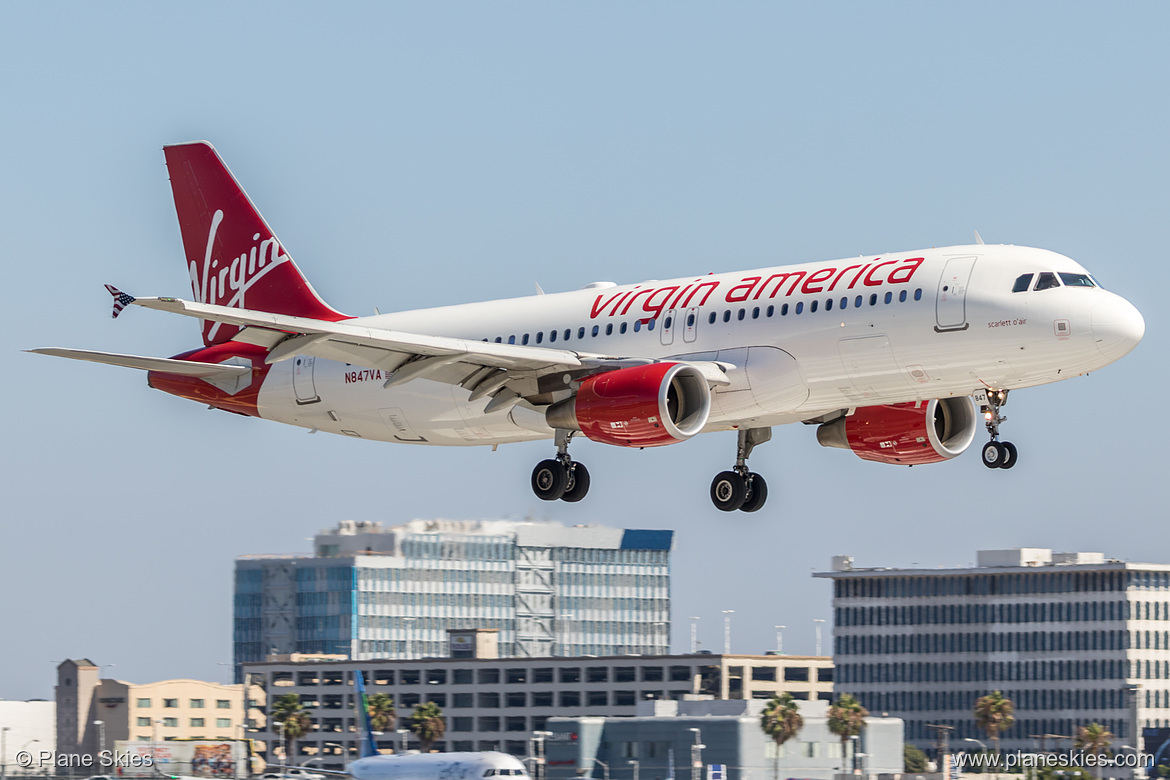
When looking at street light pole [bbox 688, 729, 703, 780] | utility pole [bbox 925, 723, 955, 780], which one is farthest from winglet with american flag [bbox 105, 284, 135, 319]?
utility pole [bbox 925, 723, 955, 780]

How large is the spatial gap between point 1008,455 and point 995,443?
452 mm

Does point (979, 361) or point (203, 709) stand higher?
point (979, 361)

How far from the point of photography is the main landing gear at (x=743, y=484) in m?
51.3

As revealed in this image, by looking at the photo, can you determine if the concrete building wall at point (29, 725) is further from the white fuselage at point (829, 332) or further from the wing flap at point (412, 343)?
the wing flap at point (412, 343)

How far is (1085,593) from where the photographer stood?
145 m

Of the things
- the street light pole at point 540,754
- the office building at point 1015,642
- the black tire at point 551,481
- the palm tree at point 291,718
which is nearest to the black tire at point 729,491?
the black tire at point 551,481

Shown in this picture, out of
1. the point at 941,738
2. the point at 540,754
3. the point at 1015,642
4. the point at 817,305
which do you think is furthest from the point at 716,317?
the point at 1015,642

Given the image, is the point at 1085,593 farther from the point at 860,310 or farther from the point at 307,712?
the point at 860,310

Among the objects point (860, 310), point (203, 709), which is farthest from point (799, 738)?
point (860, 310)

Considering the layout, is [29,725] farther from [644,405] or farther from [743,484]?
[644,405]

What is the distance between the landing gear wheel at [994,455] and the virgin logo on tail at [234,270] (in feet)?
79.3

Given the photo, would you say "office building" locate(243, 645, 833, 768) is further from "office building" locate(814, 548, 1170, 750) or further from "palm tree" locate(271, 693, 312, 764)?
"office building" locate(814, 548, 1170, 750)

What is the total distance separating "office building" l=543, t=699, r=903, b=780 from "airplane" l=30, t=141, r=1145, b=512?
6305 centimetres

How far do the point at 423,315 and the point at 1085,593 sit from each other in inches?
4047
